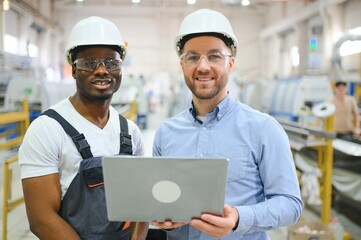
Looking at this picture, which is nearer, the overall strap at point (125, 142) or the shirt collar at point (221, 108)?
the shirt collar at point (221, 108)

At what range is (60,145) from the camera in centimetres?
129

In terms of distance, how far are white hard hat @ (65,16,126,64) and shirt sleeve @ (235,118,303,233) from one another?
2.43 feet

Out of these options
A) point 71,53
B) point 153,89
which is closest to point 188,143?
point 71,53

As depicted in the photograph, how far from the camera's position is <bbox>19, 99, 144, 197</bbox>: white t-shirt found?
1.24 meters

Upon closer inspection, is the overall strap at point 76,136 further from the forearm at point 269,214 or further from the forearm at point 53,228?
the forearm at point 269,214

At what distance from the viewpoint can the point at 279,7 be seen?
46.8ft

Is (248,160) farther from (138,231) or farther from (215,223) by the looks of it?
(138,231)

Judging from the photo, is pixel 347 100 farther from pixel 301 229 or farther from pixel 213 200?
pixel 213 200

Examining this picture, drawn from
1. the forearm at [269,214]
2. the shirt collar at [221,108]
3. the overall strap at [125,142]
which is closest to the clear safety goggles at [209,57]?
the shirt collar at [221,108]

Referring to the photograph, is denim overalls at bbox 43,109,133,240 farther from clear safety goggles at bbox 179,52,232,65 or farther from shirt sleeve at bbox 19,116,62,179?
clear safety goggles at bbox 179,52,232,65

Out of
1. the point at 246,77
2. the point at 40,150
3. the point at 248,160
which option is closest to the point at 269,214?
the point at 248,160

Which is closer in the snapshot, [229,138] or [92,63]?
[229,138]

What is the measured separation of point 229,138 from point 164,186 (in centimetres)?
39

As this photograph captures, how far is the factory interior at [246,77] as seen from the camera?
381cm
